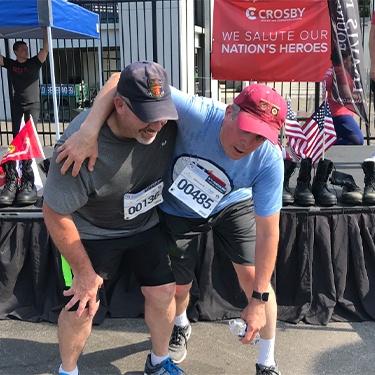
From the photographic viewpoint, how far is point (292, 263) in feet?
9.98

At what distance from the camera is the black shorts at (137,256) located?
213 centimetres

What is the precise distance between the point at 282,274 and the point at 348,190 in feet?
2.22

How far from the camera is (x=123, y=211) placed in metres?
2.05

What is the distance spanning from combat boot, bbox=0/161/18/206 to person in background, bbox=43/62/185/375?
112 cm

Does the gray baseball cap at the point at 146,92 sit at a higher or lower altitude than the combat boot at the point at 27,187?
higher

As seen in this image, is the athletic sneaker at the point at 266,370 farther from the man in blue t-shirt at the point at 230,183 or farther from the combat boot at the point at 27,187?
the combat boot at the point at 27,187

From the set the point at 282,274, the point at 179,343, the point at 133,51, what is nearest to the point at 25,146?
the point at 179,343

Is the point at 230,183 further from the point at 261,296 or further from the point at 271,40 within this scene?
the point at 271,40

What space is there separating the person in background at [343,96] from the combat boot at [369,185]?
455 mm

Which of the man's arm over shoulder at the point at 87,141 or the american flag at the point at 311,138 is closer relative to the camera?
the man's arm over shoulder at the point at 87,141

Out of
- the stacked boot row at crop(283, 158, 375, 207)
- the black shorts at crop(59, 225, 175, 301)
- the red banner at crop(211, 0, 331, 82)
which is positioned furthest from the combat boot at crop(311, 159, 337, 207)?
the red banner at crop(211, 0, 331, 82)

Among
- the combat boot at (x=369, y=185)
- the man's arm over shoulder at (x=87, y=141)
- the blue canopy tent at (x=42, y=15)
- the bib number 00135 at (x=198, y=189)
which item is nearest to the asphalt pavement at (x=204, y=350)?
the combat boot at (x=369, y=185)

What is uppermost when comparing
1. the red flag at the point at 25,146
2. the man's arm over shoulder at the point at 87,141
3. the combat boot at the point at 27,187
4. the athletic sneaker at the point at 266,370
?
the man's arm over shoulder at the point at 87,141

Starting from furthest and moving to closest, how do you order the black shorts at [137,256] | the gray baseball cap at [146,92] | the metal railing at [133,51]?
1. the metal railing at [133,51]
2. the black shorts at [137,256]
3. the gray baseball cap at [146,92]
